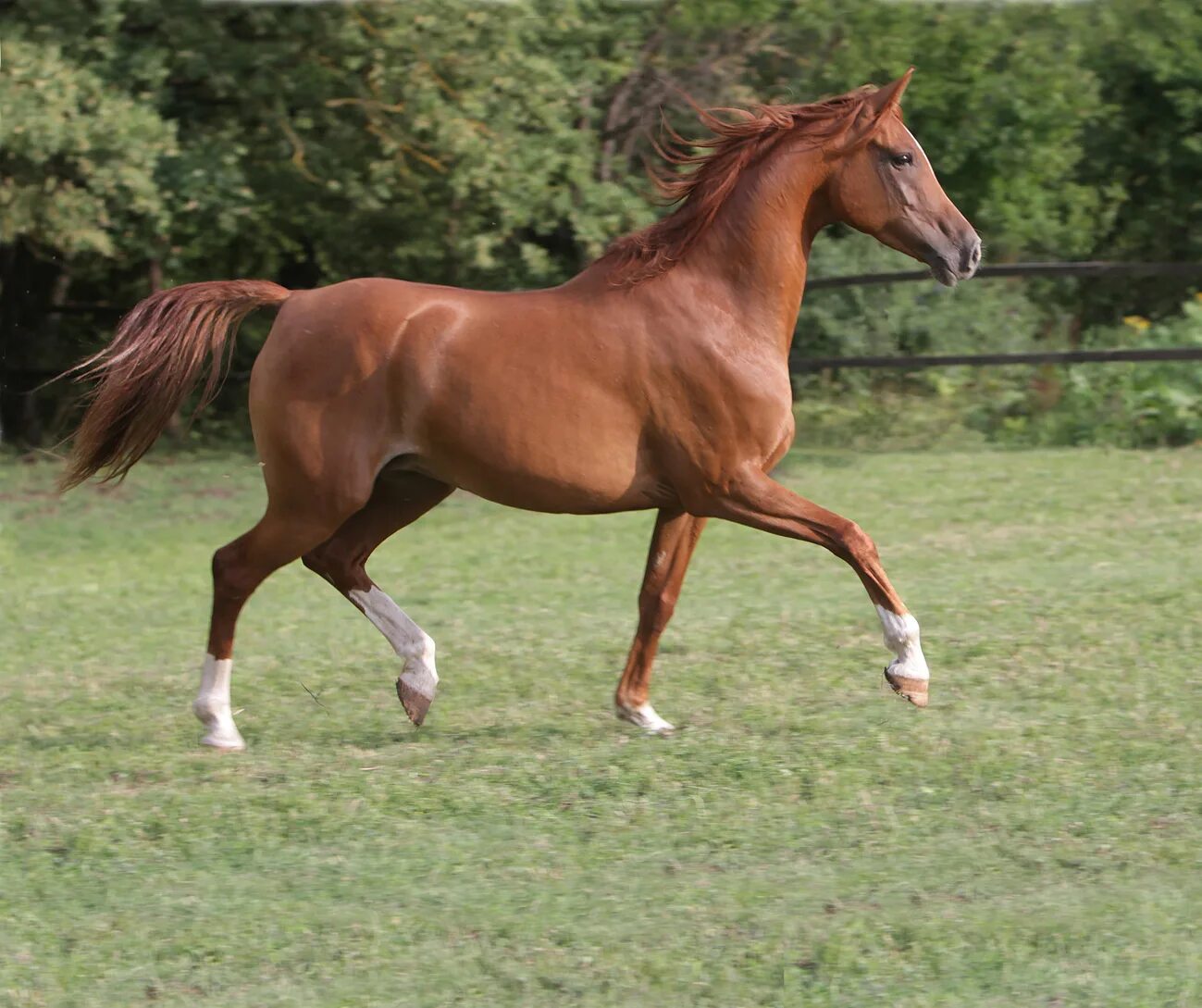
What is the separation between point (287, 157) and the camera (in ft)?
50.8

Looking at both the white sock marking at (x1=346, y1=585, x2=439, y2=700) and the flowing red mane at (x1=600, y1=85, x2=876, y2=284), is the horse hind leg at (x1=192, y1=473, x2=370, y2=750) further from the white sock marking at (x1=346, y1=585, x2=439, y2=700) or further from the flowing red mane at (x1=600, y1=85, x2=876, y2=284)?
the flowing red mane at (x1=600, y1=85, x2=876, y2=284)

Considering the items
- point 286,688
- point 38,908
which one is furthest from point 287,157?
point 38,908

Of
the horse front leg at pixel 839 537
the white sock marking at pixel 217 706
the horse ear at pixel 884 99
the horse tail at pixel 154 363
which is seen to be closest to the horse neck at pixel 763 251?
the horse ear at pixel 884 99

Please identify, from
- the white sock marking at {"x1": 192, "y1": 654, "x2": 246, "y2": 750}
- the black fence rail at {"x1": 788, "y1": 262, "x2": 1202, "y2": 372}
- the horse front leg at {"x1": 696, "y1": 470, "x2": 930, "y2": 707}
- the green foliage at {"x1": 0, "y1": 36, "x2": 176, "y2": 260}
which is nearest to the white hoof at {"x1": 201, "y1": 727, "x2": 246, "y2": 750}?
the white sock marking at {"x1": 192, "y1": 654, "x2": 246, "y2": 750}

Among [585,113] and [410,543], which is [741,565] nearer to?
[410,543]

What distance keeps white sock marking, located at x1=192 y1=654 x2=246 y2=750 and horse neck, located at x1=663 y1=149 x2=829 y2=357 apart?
2.17 m

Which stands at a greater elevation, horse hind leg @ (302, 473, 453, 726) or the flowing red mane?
the flowing red mane

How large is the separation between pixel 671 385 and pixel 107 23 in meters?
9.86

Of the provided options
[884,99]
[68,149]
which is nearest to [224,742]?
[884,99]

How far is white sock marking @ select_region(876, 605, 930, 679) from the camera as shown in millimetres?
5566

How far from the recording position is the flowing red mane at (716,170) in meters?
5.89

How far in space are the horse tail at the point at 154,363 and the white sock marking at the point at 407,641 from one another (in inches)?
38.7

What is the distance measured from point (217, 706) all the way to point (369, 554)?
2.56 ft

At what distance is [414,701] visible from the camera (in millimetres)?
6250
